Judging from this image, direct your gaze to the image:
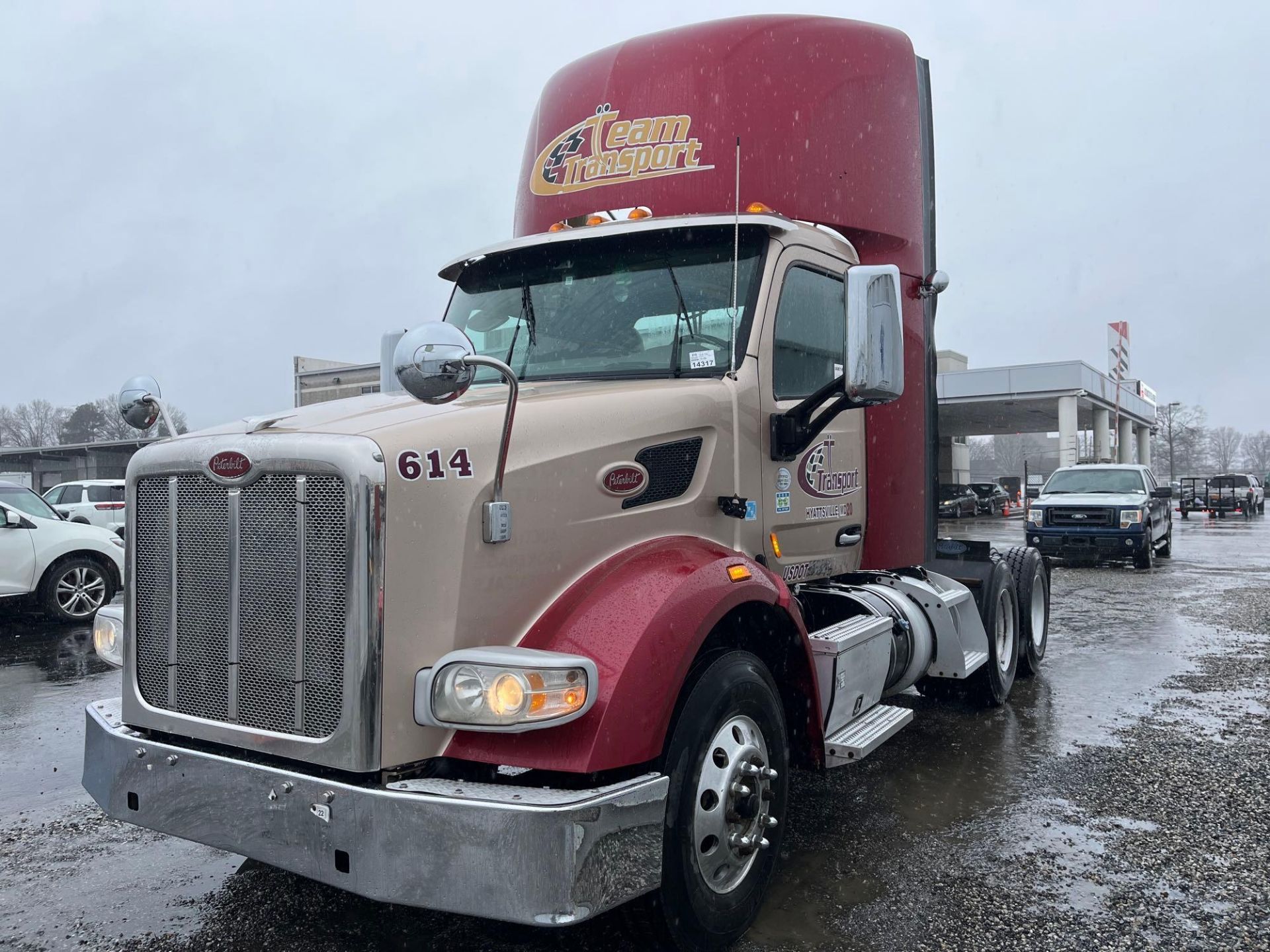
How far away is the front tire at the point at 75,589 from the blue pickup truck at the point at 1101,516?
14.7 meters

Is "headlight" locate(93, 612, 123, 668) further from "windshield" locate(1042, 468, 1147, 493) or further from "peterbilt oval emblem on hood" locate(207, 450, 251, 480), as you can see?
"windshield" locate(1042, 468, 1147, 493)

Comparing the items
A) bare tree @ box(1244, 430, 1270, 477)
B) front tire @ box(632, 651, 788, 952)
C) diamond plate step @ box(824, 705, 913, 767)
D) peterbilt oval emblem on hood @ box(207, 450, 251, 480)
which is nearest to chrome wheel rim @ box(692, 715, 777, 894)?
front tire @ box(632, 651, 788, 952)

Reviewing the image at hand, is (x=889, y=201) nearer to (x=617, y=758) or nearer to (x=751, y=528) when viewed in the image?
(x=751, y=528)

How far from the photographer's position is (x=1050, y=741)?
595cm

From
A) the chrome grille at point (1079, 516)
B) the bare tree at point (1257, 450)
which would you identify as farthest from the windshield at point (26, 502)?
the bare tree at point (1257, 450)

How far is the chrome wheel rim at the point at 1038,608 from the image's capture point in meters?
7.69

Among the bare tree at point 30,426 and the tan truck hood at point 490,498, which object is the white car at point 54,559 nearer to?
the tan truck hood at point 490,498

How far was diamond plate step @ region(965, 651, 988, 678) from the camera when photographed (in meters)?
5.99

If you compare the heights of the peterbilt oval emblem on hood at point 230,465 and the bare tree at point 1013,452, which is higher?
the bare tree at point 1013,452

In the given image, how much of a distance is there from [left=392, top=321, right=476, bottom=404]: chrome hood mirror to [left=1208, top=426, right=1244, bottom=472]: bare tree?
141m

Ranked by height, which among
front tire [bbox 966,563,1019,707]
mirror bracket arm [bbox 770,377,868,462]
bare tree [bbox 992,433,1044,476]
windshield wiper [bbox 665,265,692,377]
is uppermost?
bare tree [bbox 992,433,1044,476]

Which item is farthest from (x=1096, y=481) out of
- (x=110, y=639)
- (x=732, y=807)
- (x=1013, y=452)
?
(x=1013, y=452)

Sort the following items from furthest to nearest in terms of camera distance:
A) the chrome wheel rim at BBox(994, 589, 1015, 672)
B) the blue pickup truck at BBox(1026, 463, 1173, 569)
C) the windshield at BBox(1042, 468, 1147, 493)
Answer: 1. the windshield at BBox(1042, 468, 1147, 493)
2. the blue pickup truck at BBox(1026, 463, 1173, 569)
3. the chrome wheel rim at BBox(994, 589, 1015, 672)

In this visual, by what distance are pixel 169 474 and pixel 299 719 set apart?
0.99m
